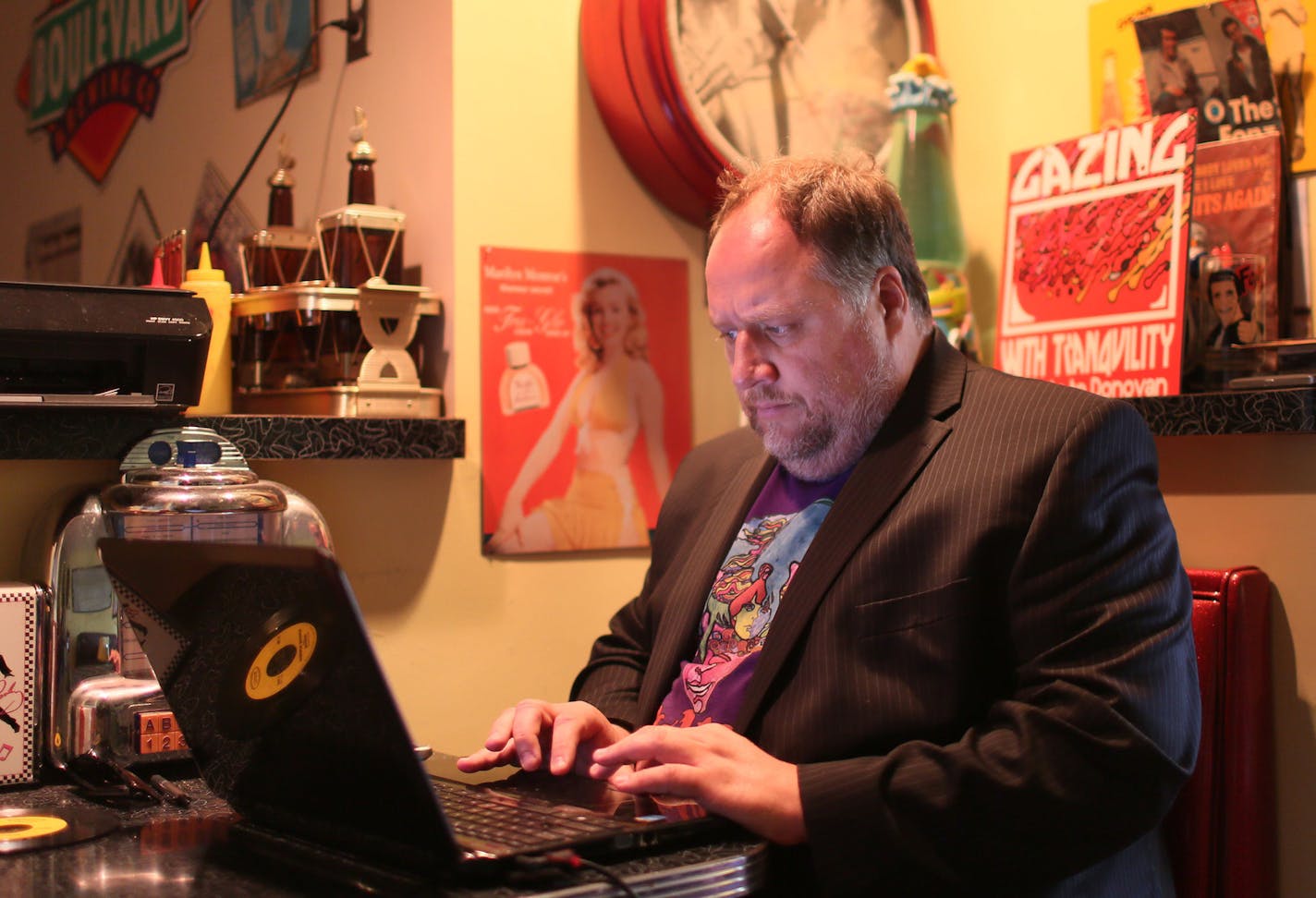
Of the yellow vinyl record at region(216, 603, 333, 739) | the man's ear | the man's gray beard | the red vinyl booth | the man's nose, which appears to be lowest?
the red vinyl booth

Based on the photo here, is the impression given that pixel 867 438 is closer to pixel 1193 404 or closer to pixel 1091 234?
pixel 1193 404

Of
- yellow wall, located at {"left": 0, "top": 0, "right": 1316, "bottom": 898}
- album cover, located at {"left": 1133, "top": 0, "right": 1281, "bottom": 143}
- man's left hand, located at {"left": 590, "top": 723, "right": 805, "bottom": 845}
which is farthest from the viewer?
album cover, located at {"left": 1133, "top": 0, "right": 1281, "bottom": 143}

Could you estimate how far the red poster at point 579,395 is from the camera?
7.02ft

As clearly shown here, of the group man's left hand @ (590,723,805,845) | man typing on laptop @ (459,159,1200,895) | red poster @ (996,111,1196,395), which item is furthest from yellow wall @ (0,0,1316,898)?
man's left hand @ (590,723,805,845)

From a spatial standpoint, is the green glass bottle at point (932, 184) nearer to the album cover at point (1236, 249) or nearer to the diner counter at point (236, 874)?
the album cover at point (1236, 249)

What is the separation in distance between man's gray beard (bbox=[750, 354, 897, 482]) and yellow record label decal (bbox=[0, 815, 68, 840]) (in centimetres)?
89

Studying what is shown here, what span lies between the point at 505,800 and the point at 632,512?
1020 mm

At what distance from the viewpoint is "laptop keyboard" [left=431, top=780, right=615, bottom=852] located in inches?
43.5

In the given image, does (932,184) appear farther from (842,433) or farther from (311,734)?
(311,734)

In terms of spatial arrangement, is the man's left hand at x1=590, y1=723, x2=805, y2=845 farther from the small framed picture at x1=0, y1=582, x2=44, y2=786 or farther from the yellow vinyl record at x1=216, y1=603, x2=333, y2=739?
the small framed picture at x1=0, y1=582, x2=44, y2=786

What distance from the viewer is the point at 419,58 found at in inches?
85.2

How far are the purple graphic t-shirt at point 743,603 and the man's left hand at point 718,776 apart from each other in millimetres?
288

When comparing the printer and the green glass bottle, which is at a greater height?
the green glass bottle

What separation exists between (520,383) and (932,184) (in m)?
0.77
